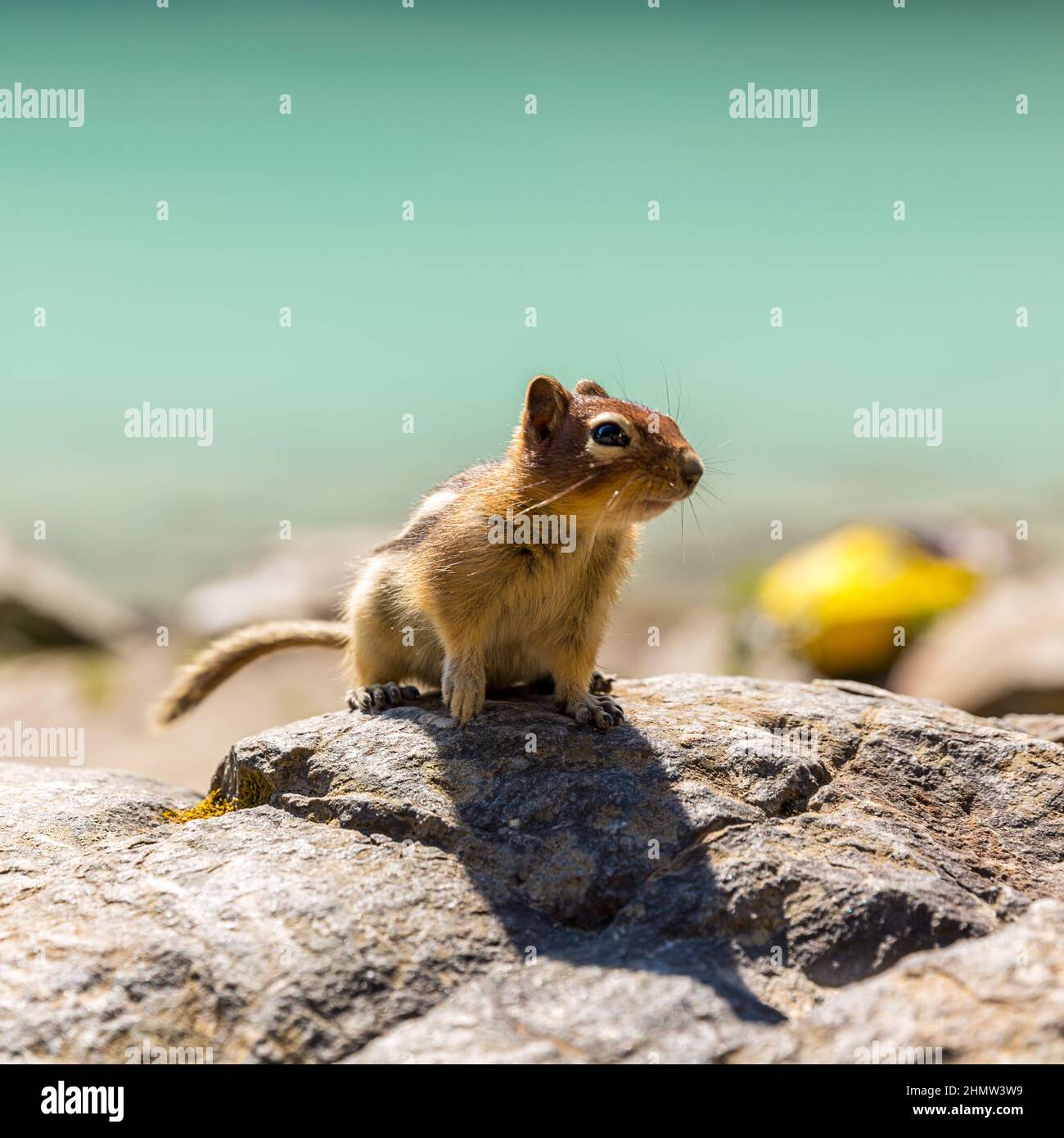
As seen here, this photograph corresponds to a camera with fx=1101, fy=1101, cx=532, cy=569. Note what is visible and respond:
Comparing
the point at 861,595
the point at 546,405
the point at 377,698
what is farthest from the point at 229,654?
the point at 861,595

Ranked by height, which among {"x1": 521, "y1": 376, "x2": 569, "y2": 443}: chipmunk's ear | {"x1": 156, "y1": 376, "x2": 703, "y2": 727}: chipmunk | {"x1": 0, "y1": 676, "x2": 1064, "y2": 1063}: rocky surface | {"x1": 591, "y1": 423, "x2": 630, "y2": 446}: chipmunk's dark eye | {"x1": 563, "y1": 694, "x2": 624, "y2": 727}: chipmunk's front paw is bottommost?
{"x1": 0, "y1": 676, "x2": 1064, "y2": 1063}: rocky surface

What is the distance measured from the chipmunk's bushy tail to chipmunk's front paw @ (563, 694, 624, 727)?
7.49 feet

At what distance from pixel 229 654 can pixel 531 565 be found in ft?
9.55

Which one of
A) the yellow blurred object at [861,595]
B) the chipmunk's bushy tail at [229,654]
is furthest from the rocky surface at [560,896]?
the yellow blurred object at [861,595]

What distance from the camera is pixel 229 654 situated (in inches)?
315

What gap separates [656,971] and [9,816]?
380cm

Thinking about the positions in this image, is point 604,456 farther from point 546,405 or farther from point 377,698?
point 377,698

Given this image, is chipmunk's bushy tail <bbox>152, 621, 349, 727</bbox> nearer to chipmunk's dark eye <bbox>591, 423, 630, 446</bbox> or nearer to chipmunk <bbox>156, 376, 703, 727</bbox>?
chipmunk <bbox>156, 376, 703, 727</bbox>

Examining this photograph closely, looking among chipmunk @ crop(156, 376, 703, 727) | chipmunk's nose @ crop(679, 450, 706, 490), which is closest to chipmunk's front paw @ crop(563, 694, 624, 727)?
chipmunk @ crop(156, 376, 703, 727)

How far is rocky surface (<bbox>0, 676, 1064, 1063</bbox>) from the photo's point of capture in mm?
3990

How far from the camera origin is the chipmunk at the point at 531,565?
579 centimetres
